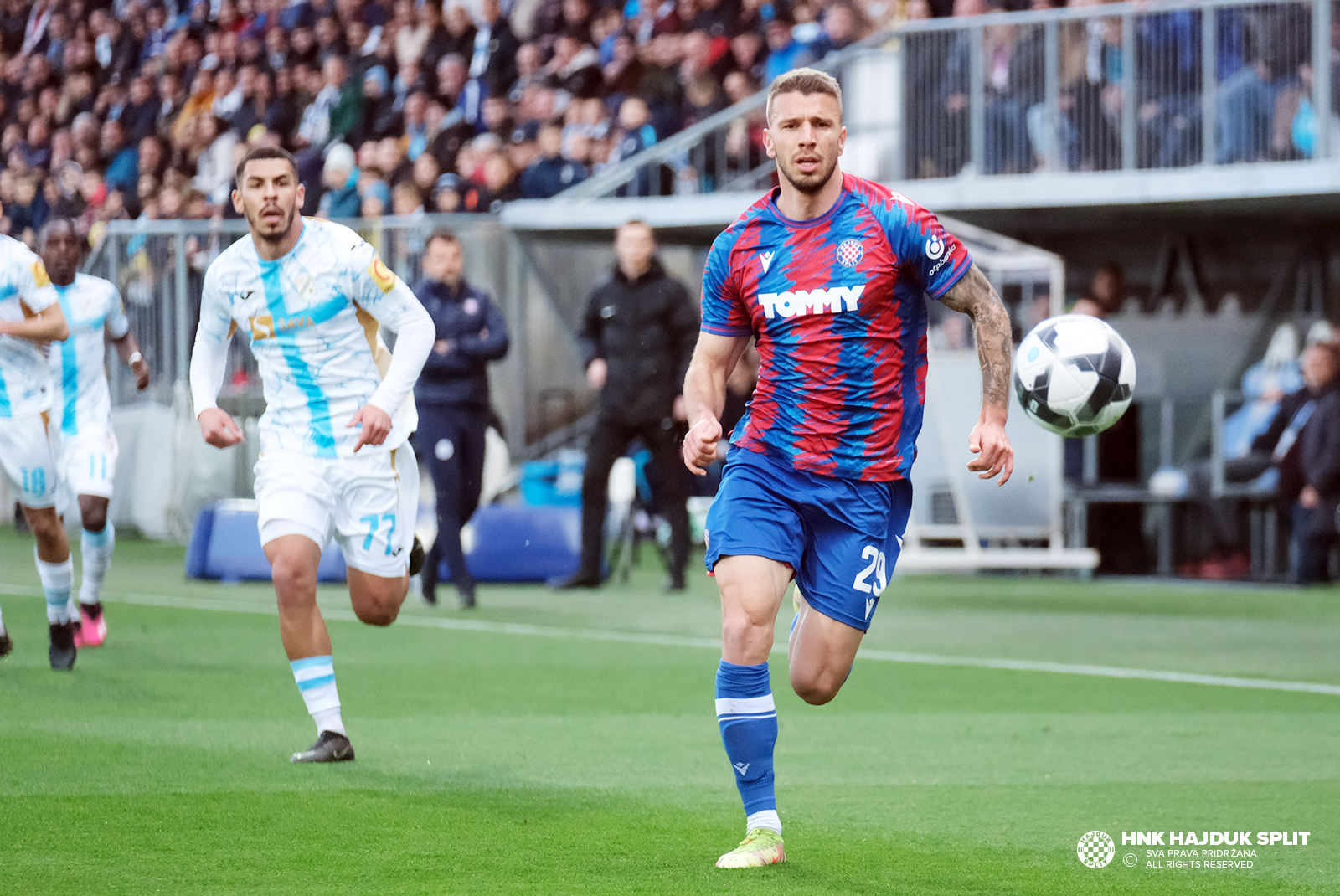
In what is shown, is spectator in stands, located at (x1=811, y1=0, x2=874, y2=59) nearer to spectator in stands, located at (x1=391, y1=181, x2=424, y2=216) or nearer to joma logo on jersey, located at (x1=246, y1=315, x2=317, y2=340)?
spectator in stands, located at (x1=391, y1=181, x2=424, y2=216)

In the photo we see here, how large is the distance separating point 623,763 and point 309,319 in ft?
6.55

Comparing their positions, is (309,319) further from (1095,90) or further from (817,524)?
(1095,90)

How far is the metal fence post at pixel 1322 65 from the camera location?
1484 cm

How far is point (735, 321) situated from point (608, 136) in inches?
584

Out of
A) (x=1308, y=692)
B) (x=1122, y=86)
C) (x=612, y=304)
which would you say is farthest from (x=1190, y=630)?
(x=1122, y=86)

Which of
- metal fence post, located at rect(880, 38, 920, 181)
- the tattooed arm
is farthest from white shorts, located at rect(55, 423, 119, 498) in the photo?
metal fence post, located at rect(880, 38, 920, 181)

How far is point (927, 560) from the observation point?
48.1 ft

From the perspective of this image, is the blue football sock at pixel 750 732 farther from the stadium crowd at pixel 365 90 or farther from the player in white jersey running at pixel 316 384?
the stadium crowd at pixel 365 90

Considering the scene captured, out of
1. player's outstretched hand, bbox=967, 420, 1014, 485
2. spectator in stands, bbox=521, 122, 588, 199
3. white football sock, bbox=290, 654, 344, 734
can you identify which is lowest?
white football sock, bbox=290, 654, 344, 734

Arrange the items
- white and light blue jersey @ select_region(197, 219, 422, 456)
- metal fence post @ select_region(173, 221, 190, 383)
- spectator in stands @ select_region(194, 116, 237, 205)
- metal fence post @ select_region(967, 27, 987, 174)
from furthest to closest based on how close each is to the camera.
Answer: spectator in stands @ select_region(194, 116, 237, 205), metal fence post @ select_region(173, 221, 190, 383), metal fence post @ select_region(967, 27, 987, 174), white and light blue jersey @ select_region(197, 219, 422, 456)

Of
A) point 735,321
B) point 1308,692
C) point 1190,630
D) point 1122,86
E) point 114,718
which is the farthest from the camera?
point 1122,86

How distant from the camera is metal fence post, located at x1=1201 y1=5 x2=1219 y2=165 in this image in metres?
15.5

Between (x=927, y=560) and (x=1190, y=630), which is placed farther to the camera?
(x=927, y=560)

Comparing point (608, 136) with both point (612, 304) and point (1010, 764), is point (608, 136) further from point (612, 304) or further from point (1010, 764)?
point (1010, 764)
